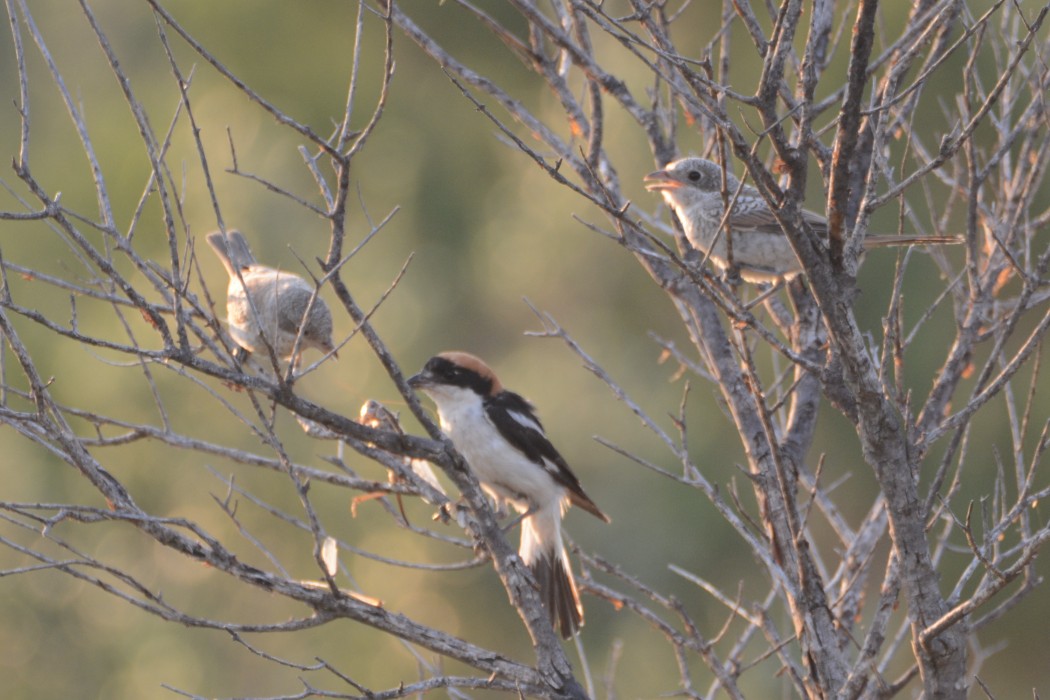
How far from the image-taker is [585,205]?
13.1 m

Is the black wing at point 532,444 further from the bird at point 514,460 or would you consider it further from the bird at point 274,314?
the bird at point 274,314

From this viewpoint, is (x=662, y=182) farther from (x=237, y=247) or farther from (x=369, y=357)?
(x=369, y=357)

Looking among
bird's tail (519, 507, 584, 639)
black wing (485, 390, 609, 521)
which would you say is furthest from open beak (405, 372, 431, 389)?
bird's tail (519, 507, 584, 639)

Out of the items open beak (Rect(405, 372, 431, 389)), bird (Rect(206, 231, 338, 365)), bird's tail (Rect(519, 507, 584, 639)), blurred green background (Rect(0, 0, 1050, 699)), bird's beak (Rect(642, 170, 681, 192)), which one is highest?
blurred green background (Rect(0, 0, 1050, 699))

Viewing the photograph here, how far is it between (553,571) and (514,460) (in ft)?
1.75

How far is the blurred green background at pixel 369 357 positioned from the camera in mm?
12273

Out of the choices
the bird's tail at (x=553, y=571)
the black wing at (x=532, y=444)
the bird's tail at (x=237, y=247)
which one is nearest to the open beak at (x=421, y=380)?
the black wing at (x=532, y=444)

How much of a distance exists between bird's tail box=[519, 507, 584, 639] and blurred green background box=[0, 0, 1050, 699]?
5549 millimetres

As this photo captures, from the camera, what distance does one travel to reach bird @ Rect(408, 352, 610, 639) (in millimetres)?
5480

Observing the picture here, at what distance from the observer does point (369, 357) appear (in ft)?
42.2

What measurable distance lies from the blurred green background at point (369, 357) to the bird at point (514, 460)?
5.46m

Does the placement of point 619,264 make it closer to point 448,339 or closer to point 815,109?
point 448,339

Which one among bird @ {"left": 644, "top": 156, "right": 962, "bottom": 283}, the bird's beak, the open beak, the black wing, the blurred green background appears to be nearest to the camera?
bird @ {"left": 644, "top": 156, "right": 962, "bottom": 283}

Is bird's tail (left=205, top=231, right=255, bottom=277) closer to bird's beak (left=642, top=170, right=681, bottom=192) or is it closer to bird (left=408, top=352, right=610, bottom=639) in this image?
bird (left=408, top=352, right=610, bottom=639)
